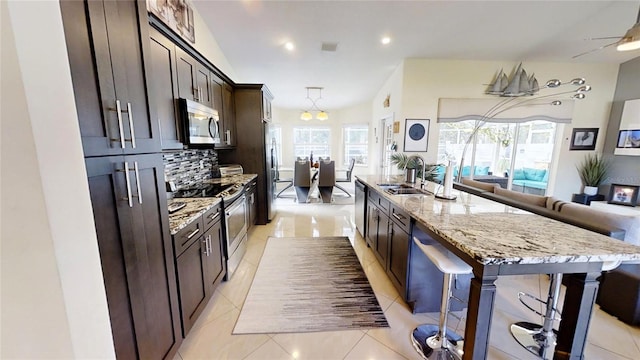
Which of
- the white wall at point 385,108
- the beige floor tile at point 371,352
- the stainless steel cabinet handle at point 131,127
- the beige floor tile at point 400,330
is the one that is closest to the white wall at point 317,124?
the white wall at point 385,108

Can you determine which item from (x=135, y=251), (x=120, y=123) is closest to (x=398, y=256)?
(x=135, y=251)

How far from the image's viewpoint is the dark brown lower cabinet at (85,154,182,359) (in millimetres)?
987

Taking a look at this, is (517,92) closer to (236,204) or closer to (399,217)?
(399,217)

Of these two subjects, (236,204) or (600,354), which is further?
(236,204)

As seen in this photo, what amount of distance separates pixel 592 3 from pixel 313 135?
22.5ft

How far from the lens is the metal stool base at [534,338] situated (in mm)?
1667

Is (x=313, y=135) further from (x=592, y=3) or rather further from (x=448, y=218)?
(x=448, y=218)

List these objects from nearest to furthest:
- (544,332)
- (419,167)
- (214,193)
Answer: (544,332), (214,193), (419,167)

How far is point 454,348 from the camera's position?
1646 mm

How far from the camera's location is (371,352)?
1.67 metres

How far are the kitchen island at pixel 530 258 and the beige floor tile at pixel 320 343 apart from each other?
0.81 metres

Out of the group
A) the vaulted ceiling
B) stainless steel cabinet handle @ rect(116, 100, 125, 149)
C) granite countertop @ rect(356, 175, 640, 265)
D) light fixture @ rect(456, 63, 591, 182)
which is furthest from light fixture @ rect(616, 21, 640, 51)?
stainless steel cabinet handle @ rect(116, 100, 125, 149)

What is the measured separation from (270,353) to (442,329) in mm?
1211

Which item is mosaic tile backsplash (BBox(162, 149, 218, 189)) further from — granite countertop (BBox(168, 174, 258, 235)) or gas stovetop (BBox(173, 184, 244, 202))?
granite countertop (BBox(168, 174, 258, 235))
